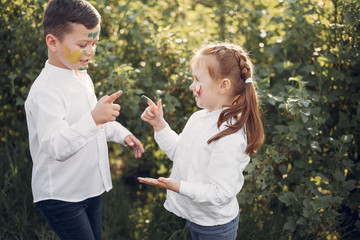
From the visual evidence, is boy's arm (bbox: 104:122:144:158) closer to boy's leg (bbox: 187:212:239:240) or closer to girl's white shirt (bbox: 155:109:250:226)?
girl's white shirt (bbox: 155:109:250:226)

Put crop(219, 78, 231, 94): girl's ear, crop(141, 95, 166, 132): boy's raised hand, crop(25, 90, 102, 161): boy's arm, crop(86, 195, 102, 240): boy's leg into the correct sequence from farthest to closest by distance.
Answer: crop(86, 195, 102, 240): boy's leg < crop(141, 95, 166, 132): boy's raised hand < crop(219, 78, 231, 94): girl's ear < crop(25, 90, 102, 161): boy's arm

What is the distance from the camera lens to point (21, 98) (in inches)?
133

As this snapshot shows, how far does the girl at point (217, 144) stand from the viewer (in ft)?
6.18

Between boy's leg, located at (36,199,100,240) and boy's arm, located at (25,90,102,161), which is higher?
boy's arm, located at (25,90,102,161)

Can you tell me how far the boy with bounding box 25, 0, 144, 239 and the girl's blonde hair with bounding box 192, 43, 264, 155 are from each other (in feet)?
1.76

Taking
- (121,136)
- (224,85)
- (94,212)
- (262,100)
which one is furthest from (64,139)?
(262,100)

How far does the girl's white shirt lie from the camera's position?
1878 millimetres

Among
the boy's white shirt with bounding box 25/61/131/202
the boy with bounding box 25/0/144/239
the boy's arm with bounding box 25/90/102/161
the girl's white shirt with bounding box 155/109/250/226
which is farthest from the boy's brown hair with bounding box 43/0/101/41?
the girl's white shirt with bounding box 155/109/250/226

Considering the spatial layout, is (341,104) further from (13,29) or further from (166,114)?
(13,29)

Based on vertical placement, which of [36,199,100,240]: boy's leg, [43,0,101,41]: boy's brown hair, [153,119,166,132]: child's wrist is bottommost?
[36,199,100,240]: boy's leg

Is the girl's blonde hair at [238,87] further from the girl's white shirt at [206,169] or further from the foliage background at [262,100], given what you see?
the foliage background at [262,100]

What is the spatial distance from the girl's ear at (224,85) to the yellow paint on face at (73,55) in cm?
77

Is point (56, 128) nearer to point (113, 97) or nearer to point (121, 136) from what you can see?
point (113, 97)

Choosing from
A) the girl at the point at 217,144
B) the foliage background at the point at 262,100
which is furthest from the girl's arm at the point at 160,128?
the foliage background at the point at 262,100
